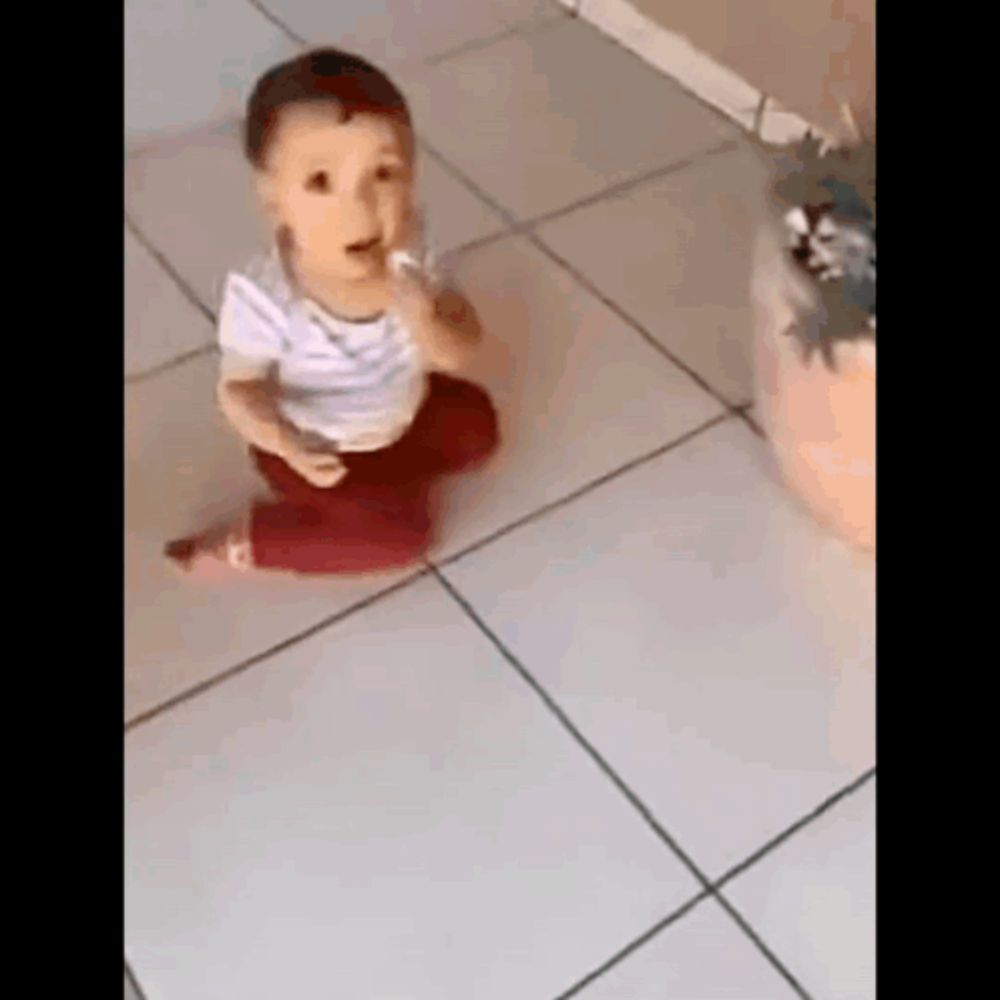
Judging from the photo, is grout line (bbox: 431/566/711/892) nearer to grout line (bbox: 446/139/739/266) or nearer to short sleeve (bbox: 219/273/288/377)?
short sleeve (bbox: 219/273/288/377)

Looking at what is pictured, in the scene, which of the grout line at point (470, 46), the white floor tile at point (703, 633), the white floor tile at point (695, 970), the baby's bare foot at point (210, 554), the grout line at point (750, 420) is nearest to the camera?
the white floor tile at point (695, 970)

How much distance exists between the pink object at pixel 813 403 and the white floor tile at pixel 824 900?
23 cm

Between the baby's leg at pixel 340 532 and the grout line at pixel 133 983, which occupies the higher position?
the baby's leg at pixel 340 532

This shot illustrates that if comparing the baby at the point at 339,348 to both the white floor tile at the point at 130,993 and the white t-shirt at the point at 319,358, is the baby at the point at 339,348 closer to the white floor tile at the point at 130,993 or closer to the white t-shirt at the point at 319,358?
the white t-shirt at the point at 319,358

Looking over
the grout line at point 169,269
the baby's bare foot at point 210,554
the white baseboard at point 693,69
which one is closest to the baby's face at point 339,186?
the baby's bare foot at point 210,554

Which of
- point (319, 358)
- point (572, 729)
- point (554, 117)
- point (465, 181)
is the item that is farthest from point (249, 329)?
point (554, 117)

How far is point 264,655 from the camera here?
111 centimetres

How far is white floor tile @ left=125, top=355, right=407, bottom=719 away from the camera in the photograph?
111 cm

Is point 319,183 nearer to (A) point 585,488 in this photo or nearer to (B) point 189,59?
→ (A) point 585,488

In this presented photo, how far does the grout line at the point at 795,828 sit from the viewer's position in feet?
3.23

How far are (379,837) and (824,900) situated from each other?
0.29 m

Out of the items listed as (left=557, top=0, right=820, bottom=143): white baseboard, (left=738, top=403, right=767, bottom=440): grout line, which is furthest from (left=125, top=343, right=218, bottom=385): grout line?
(left=557, top=0, right=820, bottom=143): white baseboard

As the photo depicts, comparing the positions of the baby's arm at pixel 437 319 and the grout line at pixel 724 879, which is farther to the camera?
the baby's arm at pixel 437 319
